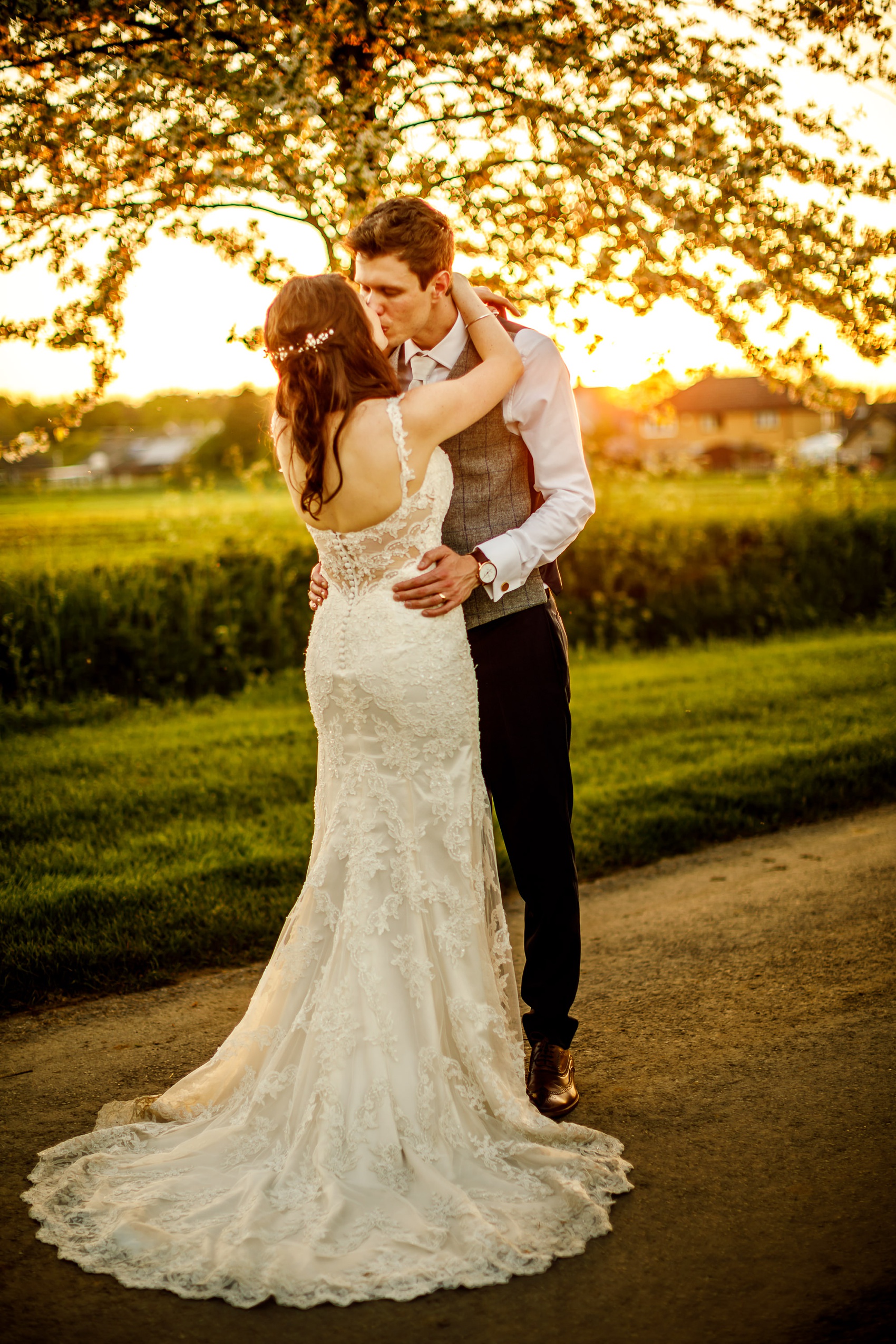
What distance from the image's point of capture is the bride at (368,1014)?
2.70m

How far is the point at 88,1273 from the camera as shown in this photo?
2631 mm

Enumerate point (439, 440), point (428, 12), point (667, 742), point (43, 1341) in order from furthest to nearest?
1. point (667, 742)
2. point (428, 12)
3. point (439, 440)
4. point (43, 1341)

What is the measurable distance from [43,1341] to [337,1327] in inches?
24.2

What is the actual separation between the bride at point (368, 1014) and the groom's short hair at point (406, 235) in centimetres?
19

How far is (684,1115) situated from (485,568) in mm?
1679

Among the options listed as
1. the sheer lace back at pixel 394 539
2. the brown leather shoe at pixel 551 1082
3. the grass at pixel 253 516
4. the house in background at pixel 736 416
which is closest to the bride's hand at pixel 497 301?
the sheer lace back at pixel 394 539

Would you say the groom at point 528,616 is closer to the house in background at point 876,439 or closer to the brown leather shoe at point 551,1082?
the brown leather shoe at point 551,1082

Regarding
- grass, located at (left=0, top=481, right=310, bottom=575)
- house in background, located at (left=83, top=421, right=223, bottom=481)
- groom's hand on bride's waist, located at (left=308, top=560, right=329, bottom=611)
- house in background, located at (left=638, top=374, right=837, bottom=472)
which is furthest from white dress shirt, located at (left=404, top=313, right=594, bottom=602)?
house in background, located at (left=638, top=374, right=837, bottom=472)

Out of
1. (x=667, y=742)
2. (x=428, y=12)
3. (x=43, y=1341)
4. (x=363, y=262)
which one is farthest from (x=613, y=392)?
(x=43, y=1341)

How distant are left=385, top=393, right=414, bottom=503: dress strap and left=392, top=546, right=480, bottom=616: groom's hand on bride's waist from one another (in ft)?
0.77

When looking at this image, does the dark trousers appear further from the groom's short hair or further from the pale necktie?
the groom's short hair

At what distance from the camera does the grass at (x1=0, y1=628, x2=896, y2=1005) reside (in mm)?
4793

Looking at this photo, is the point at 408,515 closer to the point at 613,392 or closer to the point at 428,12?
the point at 428,12

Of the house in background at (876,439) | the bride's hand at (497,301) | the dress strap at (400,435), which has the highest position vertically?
the house in background at (876,439)
